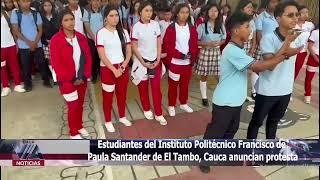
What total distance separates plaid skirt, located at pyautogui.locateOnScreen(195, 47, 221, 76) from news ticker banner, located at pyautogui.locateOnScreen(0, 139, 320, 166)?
867 mm

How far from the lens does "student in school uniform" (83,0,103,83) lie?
2.78m

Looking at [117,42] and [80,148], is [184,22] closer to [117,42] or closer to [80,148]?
A: [117,42]

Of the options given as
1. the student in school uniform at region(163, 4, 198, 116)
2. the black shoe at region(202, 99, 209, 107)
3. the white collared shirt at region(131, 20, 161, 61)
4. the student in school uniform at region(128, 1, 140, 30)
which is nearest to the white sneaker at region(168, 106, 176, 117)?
the student in school uniform at region(163, 4, 198, 116)

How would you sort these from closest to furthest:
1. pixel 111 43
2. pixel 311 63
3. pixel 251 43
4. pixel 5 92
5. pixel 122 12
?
pixel 111 43, pixel 122 12, pixel 251 43, pixel 311 63, pixel 5 92

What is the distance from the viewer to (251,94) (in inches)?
112

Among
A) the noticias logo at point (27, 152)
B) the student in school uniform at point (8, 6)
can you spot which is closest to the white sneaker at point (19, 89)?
the student in school uniform at point (8, 6)

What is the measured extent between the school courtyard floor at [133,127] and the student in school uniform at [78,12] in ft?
1.57

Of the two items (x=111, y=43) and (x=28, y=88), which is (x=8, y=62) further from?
(x=111, y=43)

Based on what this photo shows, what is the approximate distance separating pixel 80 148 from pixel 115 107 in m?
0.90

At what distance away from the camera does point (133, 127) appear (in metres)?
2.87

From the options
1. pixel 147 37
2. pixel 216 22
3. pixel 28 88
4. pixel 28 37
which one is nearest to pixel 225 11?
pixel 216 22

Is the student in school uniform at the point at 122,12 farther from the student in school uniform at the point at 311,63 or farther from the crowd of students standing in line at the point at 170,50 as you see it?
the student in school uniform at the point at 311,63

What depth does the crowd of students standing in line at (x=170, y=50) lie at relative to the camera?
2246 mm

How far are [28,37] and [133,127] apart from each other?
118cm
